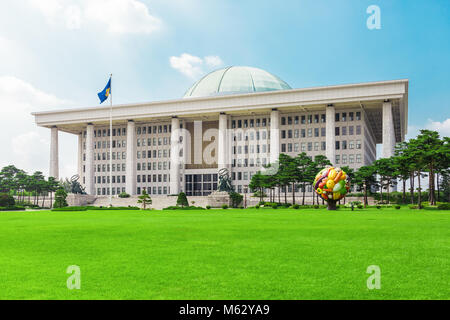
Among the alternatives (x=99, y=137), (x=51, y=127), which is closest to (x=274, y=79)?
(x=99, y=137)

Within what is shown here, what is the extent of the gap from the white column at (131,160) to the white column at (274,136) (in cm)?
2945

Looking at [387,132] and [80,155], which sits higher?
[387,132]

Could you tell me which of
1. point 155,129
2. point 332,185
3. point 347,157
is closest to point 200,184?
point 155,129

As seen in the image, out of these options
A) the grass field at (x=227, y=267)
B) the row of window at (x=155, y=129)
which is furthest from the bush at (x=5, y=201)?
the grass field at (x=227, y=267)

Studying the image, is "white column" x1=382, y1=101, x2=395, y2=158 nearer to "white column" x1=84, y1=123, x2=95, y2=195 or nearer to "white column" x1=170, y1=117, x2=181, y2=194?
"white column" x1=170, y1=117, x2=181, y2=194

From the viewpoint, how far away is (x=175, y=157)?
84938 millimetres

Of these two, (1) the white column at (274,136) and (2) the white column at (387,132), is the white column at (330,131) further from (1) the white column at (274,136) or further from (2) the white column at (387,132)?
(1) the white column at (274,136)

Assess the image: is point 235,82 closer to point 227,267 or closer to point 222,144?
point 222,144

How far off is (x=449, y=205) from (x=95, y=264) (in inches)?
1646

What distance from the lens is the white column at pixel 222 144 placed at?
80.5m

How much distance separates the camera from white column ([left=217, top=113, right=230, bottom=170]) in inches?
3169

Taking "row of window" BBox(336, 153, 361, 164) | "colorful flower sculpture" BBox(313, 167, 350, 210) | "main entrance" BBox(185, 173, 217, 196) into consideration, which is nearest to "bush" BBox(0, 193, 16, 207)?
"main entrance" BBox(185, 173, 217, 196)

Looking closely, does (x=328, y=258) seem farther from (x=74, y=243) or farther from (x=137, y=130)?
(x=137, y=130)

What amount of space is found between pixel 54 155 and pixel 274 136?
49.4m
